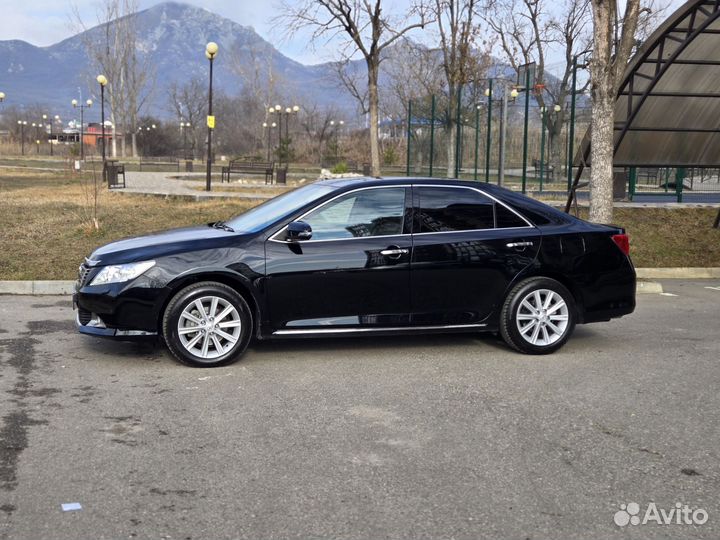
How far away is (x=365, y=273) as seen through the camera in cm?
692

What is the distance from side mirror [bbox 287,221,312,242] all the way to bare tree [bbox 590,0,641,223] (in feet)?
25.2

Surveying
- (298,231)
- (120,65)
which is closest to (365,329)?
(298,231)

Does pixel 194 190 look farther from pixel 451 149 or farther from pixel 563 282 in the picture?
pixel 563 282

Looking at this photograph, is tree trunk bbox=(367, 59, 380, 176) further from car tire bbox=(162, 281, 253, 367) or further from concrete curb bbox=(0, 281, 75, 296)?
car tire bbox=(162, 281, 253, 367)

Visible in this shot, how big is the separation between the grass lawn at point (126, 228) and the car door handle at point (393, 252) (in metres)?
6.03

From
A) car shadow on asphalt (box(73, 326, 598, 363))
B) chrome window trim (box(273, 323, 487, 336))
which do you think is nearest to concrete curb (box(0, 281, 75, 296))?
car shadow on asphalt (box(73, 326, 598, 363))

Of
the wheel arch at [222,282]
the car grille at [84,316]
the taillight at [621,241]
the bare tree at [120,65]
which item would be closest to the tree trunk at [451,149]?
the taillight at [621,241]

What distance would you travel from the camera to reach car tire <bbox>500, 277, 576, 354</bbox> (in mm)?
7289

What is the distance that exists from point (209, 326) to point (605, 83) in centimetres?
868

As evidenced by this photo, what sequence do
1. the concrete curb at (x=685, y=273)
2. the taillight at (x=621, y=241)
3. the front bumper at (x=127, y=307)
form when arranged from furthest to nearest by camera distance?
the concrete curb at (x=685, y=273) < the taillight at (x=621, y=241) < the front bumper at (x=127, y=307)

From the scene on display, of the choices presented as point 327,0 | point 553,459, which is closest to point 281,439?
point 553,459

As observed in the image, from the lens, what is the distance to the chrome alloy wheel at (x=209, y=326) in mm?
6645

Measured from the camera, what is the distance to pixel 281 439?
505cm

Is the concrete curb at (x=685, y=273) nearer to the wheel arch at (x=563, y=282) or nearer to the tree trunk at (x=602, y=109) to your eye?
the tree trunk at (x=602, y=109)
